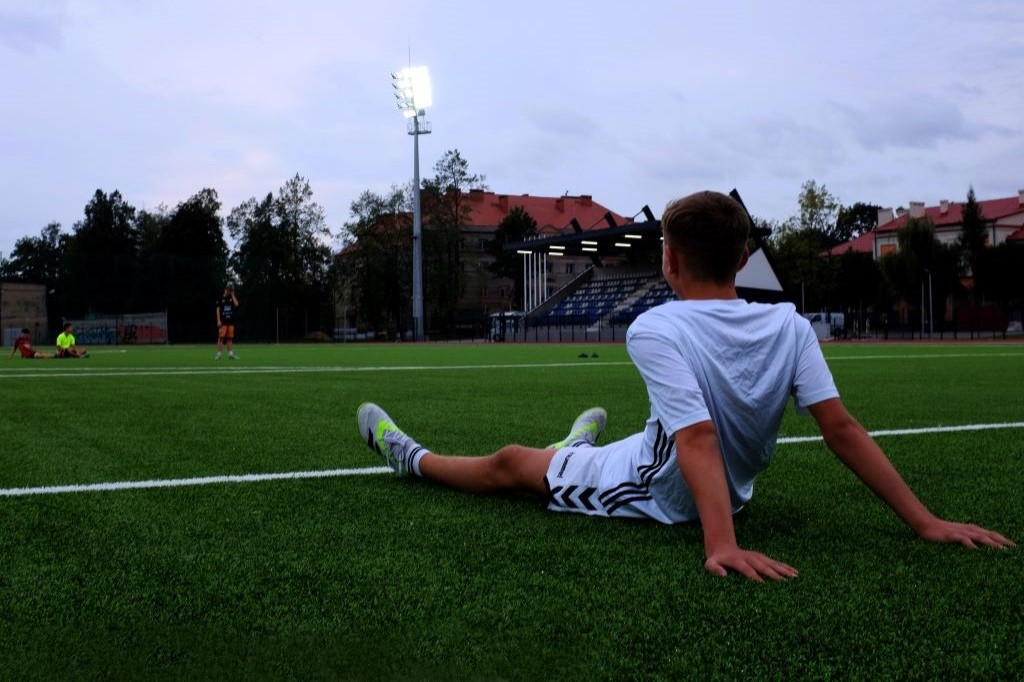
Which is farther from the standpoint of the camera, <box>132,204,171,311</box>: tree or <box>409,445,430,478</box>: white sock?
<box>132,204,171,311</box>: tree

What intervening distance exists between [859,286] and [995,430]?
68.4 meters

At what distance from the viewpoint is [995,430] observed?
17.5ft

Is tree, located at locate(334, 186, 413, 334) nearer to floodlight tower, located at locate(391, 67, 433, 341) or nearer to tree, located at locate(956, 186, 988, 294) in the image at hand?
floodlight tower, located at locate(391, 67, 433, 341)

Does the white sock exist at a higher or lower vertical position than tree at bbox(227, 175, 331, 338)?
lower

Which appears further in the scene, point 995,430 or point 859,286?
point 859,286

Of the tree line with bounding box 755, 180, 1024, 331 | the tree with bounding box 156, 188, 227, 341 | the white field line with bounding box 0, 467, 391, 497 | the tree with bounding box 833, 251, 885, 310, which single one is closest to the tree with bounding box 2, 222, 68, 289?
the tree with bounding box 156, 188, 227, 341

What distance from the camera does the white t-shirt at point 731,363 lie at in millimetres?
2459

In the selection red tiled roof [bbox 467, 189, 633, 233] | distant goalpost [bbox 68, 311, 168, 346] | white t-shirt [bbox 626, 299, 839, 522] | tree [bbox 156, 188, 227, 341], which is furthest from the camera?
red tiled roof [bbox 467, 189, 633, 233]

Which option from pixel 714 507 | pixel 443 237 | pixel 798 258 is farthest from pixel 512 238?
pixel 714 507

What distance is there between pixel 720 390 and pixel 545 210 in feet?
313

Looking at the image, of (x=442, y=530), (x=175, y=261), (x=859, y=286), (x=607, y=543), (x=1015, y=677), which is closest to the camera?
(x=1015, y=677)

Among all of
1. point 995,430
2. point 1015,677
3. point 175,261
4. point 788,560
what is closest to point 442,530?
point 788,560

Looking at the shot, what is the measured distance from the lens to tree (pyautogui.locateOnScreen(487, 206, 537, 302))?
273 feet

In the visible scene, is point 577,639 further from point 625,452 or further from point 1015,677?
point 625,452
